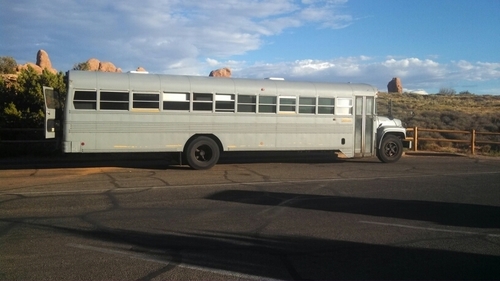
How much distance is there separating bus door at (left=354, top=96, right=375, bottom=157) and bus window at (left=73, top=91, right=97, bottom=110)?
8.79 m

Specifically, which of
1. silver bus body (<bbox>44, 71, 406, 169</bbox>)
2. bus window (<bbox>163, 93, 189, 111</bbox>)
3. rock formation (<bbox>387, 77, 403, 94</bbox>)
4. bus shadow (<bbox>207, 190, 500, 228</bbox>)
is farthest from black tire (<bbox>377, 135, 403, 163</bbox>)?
rock formation (<bbox>387, 77, 403, 94</bbox>)

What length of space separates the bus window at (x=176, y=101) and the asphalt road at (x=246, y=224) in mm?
1978

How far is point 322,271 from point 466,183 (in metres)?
9.26

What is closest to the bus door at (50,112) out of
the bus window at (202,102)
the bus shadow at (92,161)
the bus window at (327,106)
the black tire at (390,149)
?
the bus shadow at (92,161)

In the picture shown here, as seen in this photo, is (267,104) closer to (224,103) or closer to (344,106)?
(224,103)

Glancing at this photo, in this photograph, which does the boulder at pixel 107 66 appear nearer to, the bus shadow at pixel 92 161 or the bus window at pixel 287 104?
the bus shadow at pixel 92 161

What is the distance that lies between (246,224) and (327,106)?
9815 mm

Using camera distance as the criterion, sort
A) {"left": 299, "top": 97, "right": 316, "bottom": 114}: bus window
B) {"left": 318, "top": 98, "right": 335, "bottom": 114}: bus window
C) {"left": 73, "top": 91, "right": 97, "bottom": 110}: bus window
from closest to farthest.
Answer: {"left": 73, "top": 91, "right": 97, "bottom": 110}: bus window
{"left": 299, "top": 97, "right": 316, "bottom": 114}: bus window
{"left": 318, "top": 98, "right": 335, "bottom": 114}: bus window

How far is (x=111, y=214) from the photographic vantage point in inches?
389

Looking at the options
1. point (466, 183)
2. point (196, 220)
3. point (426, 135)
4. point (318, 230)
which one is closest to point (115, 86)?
point (196, 220)

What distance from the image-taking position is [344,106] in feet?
60.5

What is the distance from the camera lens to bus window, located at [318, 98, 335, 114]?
18.1m

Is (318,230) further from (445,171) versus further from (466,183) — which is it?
(445,171)

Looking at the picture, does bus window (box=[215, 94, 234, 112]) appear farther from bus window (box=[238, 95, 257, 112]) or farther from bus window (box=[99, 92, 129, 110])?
bus window (box=[99, 92, 129, 110])
